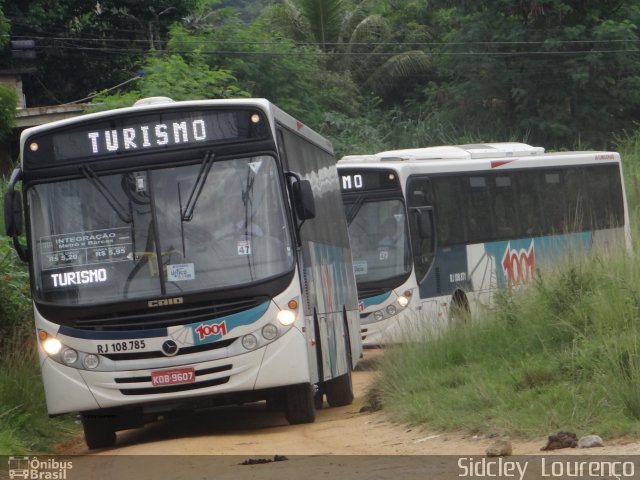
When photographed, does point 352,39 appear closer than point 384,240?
No

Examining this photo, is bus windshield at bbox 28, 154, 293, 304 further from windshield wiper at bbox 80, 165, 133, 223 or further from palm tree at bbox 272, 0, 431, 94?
palm tree at bbox 272, 0, 431, 94

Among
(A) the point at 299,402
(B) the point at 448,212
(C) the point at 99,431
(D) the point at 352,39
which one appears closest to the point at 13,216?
(C) the point at 99,431

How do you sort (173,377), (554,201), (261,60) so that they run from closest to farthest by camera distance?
(173,377) < (554,201) < (261,60)

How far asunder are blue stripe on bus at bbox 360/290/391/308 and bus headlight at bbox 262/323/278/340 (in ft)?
27.2

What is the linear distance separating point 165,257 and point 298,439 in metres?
2.03

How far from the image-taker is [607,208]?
971 inches

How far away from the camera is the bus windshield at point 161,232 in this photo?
11.0 meters

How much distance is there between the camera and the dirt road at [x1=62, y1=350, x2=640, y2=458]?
9.31 m

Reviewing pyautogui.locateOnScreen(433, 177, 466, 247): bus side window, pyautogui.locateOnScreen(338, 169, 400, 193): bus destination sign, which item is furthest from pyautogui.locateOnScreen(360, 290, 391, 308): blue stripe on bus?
pyautogui.locateOnScreen(338, 169, 400, 193): bus destination sign

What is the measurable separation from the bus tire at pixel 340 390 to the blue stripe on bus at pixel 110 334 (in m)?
3.73

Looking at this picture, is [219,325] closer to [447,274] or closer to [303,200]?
[303,200]

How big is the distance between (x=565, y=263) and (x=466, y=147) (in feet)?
32.4

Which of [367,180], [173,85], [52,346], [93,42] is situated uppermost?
[93,42]

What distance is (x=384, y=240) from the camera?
19.4 m
